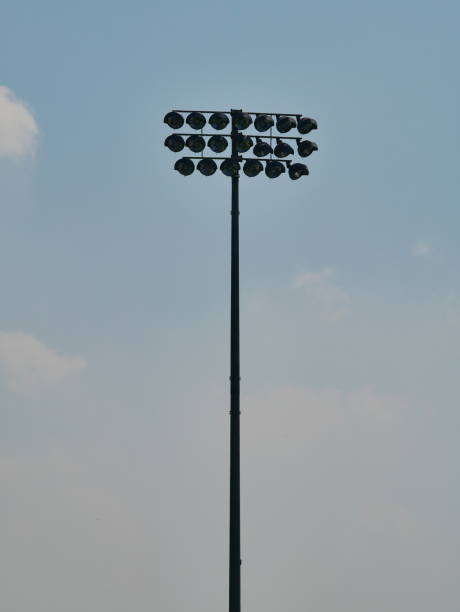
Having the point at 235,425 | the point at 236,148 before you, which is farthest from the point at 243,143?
the point at 235,425

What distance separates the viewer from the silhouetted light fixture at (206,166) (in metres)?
19.1

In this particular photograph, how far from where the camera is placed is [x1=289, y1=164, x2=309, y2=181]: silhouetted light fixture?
19.5 meters

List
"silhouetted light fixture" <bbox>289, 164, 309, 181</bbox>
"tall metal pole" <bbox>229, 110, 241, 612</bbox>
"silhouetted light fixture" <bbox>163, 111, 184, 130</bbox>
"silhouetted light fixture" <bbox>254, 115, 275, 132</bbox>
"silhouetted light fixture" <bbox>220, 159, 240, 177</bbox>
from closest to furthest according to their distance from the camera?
"tall metal pole" <bbox>229, 110, 241, 612</bbox> < "silhouetted light fixture" <bbox>220, 159, 240, 177</bbox> < "silhouetted light fixture" <bbox>163, 111, 184, 130</bbox> < "silhouetted light fixture" <bbox>254, 115, 275, 132</bbox> < "silhouetted light fixture" <bbox>289, 164, 309, 181</bbox>

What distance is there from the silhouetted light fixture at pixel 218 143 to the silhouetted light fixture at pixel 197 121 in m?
0.31

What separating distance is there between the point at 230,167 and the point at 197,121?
3.28 ft

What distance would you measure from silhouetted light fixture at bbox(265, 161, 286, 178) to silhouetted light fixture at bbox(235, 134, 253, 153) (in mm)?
506

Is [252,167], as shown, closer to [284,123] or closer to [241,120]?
[241,120]

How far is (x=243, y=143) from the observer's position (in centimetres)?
1939

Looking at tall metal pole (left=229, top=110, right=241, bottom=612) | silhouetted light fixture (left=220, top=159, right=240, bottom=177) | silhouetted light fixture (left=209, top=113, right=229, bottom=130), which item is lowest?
tall metal pole (left=229, top=110, right=241, bottom=612)

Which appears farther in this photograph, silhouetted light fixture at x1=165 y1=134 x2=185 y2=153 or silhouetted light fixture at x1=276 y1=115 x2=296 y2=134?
silhouetted light fixture at x1=276 y1=115 x2=296 y2=134

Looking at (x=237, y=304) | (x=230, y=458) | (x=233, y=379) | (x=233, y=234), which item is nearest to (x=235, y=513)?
(x=230, y=458)

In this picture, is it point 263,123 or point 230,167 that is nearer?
point 230,167

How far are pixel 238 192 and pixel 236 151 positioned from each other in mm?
713

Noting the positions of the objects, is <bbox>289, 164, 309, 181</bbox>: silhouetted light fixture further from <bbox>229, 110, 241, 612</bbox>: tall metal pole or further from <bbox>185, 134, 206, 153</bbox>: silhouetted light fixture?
<bbox>185, 134, 206, 153</bbox>: silhouetted light fixture
